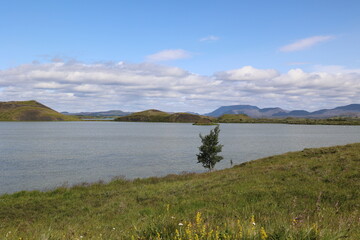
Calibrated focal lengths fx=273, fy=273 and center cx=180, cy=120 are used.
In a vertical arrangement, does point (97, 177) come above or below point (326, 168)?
below

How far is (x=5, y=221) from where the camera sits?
17.7 m

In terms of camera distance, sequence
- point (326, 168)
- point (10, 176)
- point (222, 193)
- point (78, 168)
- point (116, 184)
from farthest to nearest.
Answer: point (78, 168) < point (10, 176) < point (116, 184) < point (326, 168) < point (222, 193)

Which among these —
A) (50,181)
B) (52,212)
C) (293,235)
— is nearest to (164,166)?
(50,181)

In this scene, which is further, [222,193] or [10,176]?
[10,176]

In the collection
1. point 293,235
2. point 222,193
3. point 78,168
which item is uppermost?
point 293,235

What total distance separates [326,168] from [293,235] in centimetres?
1628

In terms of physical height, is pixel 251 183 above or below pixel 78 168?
above

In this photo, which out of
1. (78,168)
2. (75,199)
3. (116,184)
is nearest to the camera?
(75,199)

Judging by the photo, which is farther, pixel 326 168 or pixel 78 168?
pixel 78 168

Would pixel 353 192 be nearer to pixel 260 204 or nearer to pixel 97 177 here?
pixel 260 204

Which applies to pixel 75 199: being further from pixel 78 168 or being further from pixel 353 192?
pixel 78 168

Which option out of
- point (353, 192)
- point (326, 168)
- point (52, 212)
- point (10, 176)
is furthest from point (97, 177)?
point (353, 192)

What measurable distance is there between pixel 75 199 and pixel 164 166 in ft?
89.9

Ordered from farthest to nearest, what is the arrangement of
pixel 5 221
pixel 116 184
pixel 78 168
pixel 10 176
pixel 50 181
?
pixel 78 168, pixel 10 176, pixel 50 181, pixel 116 184, pixel 5 221
